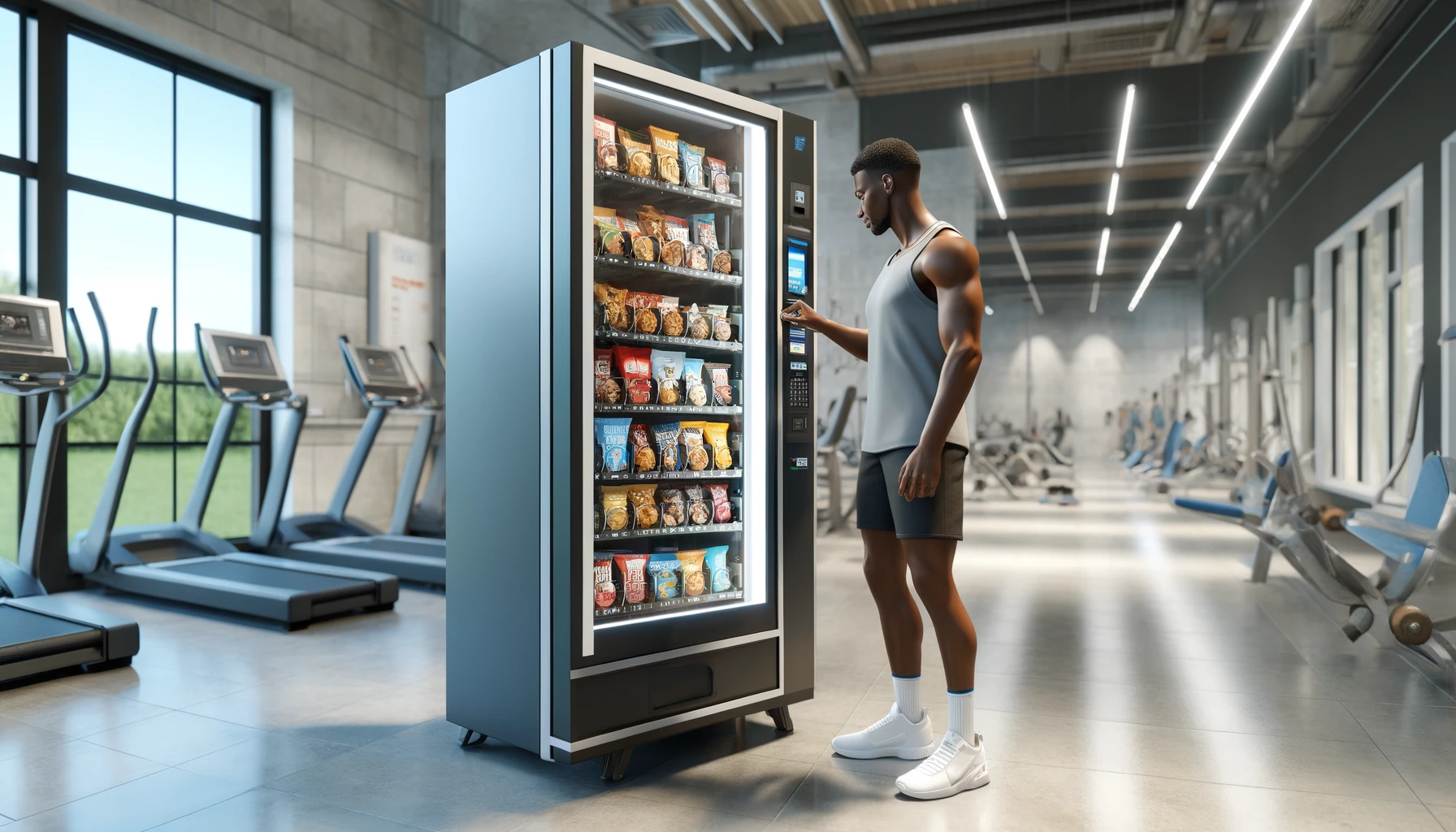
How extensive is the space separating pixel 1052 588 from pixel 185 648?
4.62m

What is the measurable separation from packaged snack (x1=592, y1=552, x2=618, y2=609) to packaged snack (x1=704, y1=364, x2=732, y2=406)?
0.63m

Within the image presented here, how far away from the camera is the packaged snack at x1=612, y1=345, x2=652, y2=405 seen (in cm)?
285

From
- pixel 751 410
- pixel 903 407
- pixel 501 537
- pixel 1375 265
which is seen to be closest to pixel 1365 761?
pixel 903 407

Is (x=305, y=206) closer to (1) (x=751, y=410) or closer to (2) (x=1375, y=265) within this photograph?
(1) (x=751, y=410)

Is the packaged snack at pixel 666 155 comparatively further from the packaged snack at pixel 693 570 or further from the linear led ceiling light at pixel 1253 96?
the linear led ceiling light at pixel 1253 96

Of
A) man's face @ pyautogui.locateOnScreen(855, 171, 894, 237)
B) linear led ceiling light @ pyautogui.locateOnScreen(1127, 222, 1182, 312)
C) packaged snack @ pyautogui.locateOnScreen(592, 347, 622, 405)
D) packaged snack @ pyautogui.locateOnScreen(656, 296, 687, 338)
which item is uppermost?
linear led ceiling light @ pyautogui.locateOnScreen(1127, 222, 1182, 312)

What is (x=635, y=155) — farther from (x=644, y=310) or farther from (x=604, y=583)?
(x=604, y=583)

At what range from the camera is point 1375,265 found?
356 inches

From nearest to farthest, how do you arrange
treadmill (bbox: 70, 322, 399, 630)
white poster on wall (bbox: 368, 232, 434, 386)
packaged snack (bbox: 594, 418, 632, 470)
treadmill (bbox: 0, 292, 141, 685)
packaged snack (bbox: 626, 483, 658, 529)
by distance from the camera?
1. packaged snack (bbox: 594, 418, 632, 470)
2. packaged snack (bbox: 626, 483, 658, 529)
3. treadmill (bbox: 0, 292, 141, 685)
4. treadmill (bbox: 70, 322, 399, 630)
5. white poster on wall (bbox: 368, 232, 434, 386)

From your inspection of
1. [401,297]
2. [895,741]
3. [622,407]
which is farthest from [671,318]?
[401,297]

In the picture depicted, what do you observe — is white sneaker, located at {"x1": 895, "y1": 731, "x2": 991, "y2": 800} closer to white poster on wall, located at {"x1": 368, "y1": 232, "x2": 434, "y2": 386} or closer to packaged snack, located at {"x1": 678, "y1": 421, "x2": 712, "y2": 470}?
packaged snack, located at {"x1": 678, "y1": 421, "x2": 712, "y2": 470}

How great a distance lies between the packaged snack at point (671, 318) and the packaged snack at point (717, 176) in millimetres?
410

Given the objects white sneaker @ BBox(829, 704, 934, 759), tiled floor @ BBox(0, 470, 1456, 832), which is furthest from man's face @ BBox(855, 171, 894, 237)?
tiled floor @ BBox(0, 470, 1456, 832)

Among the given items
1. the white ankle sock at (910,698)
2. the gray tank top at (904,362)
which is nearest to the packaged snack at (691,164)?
the gray tank top at (904,362)
